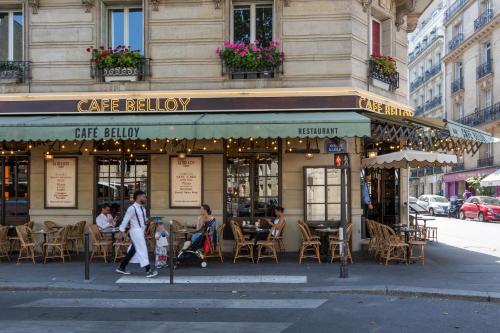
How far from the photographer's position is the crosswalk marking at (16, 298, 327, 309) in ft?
25.9

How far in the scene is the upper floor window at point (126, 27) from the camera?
43.2ft

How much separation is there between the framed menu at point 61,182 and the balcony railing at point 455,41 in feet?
131

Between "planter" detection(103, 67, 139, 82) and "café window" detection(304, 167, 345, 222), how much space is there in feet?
15.6

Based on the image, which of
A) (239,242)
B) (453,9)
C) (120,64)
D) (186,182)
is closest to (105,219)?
(186,182)

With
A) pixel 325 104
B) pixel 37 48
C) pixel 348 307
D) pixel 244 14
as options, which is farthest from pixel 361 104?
pixel 37 48

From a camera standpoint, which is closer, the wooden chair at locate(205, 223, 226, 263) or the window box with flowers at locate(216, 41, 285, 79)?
the wooden chair at locate(205, 223, 226, 263)

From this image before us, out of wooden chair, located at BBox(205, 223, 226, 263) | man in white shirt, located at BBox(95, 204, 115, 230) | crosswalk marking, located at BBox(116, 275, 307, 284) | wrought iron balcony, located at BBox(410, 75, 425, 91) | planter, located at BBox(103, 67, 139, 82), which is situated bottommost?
crosswalk marking, located at BBox(116, 275, 307, 284)

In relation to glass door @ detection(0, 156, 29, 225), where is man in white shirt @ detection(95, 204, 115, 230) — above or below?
below

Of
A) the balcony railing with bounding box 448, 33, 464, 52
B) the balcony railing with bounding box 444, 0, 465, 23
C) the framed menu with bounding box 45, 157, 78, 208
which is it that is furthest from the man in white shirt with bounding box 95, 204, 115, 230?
the balcony railing with bounding box 444, 0, 465, 23

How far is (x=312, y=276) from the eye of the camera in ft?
32.8

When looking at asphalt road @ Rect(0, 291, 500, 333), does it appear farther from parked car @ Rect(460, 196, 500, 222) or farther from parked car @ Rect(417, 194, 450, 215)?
parked car @ Rect(417, 194, 450, 215)

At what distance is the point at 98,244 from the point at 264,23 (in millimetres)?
6590

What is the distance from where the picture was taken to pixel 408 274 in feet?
33.4

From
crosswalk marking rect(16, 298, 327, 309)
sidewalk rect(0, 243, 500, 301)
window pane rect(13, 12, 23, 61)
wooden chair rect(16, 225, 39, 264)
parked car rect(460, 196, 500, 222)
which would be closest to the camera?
crosswalk marking rect(16, 298, 327, 309)
